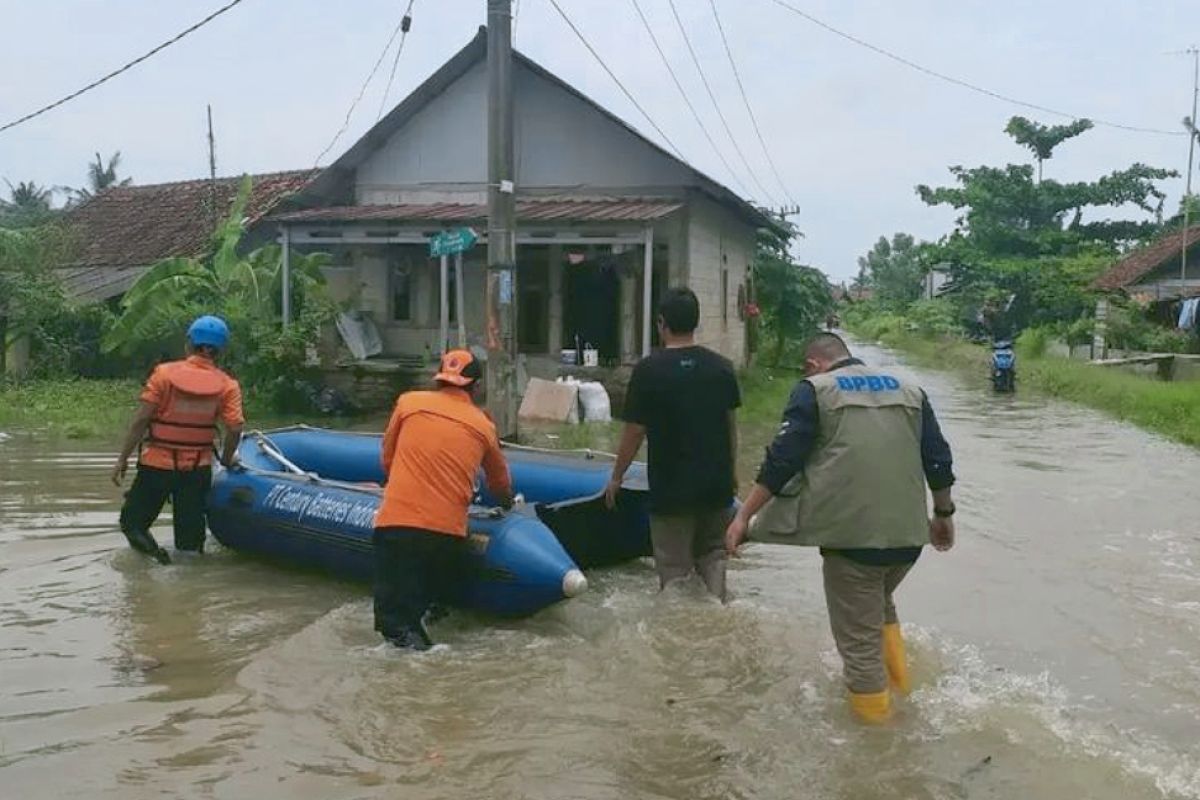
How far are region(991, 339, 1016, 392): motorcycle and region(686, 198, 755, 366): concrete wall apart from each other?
15.7 ft

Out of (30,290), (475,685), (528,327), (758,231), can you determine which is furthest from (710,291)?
(475,685)

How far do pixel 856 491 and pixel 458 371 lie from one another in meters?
Answer: 2.24

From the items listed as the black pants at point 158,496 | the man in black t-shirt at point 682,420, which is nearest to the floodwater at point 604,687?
the black pants at point 158,496

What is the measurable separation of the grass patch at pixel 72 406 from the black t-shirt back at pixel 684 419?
10.5m

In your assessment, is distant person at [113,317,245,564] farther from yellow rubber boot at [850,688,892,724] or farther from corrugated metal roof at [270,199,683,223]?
corrugated metal roof at [270,199,683,223]

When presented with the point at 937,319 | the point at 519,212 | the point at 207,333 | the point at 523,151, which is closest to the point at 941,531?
the point at 207,333

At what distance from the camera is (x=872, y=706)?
4762mm

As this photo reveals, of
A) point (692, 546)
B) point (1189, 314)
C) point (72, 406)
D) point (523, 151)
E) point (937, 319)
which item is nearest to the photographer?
point (692, 546)

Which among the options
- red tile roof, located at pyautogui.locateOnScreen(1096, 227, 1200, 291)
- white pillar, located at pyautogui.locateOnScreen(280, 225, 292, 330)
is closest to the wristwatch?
white pillar, located at pyautogui.locateOnScreen(280, 225, 292, 330)

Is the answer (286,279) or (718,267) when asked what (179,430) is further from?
(718,267)

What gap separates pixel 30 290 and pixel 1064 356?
73.0 feet

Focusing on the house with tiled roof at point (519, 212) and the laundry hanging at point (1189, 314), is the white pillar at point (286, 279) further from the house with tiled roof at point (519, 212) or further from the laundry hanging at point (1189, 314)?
the laundry hanging at point (1189, 314)

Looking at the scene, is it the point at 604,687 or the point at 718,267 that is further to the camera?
the point at 718,267

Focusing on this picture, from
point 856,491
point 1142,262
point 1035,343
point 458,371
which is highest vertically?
point 1142,262
